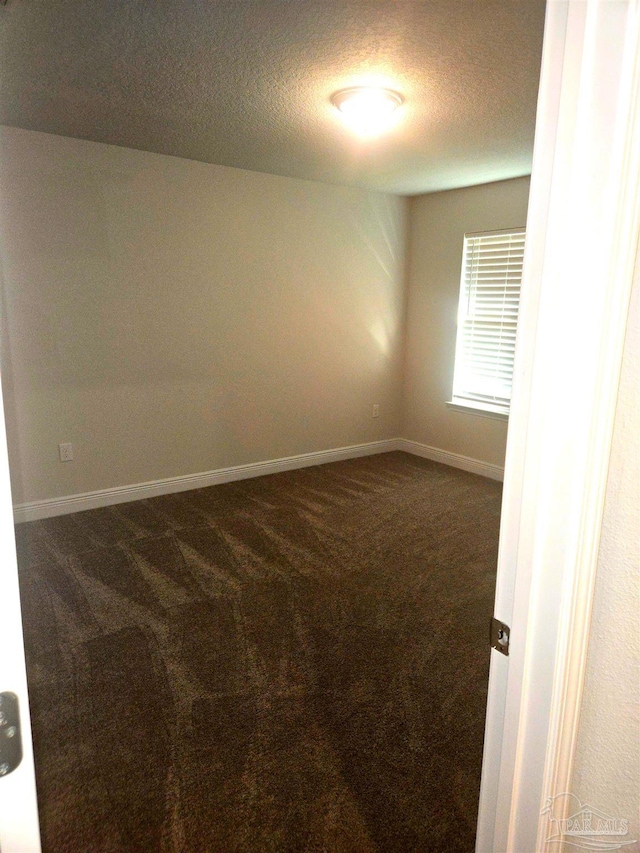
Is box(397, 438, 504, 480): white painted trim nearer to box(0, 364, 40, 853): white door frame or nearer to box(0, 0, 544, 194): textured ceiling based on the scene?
box(0, 0, 544, 194): textured ceiling

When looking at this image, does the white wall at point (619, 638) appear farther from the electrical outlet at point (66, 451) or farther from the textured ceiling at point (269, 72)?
the electrical outlet at point (66, 451)

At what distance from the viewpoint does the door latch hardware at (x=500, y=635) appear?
0.90 metres

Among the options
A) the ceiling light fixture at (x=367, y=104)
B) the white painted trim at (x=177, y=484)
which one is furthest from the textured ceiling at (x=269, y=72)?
the white painted trim at (x=177, y=484)

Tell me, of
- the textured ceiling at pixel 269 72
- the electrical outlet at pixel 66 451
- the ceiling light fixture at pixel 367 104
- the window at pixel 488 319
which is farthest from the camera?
the window at pixel 488 319

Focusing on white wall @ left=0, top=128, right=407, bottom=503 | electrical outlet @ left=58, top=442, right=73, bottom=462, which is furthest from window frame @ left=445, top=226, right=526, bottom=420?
electrical outlet @ left=58, top=442, right=73, bottom=462

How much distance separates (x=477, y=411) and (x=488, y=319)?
78cm

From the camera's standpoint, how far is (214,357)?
4098 mm

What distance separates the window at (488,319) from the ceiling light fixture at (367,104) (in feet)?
6.07

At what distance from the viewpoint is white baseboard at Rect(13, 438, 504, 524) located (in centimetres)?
359

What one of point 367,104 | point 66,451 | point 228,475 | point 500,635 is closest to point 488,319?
point 367,104

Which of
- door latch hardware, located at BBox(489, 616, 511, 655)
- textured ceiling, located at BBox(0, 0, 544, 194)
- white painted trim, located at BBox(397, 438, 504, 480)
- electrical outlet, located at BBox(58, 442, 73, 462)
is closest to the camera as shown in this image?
door latch hardware, located at BBox(489, 616, 511, 655)

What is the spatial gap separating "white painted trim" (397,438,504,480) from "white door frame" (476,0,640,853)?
378 centimetres

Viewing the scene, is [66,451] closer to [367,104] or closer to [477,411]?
[367,104]

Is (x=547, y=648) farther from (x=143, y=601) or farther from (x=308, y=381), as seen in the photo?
(x=308, y=381)
